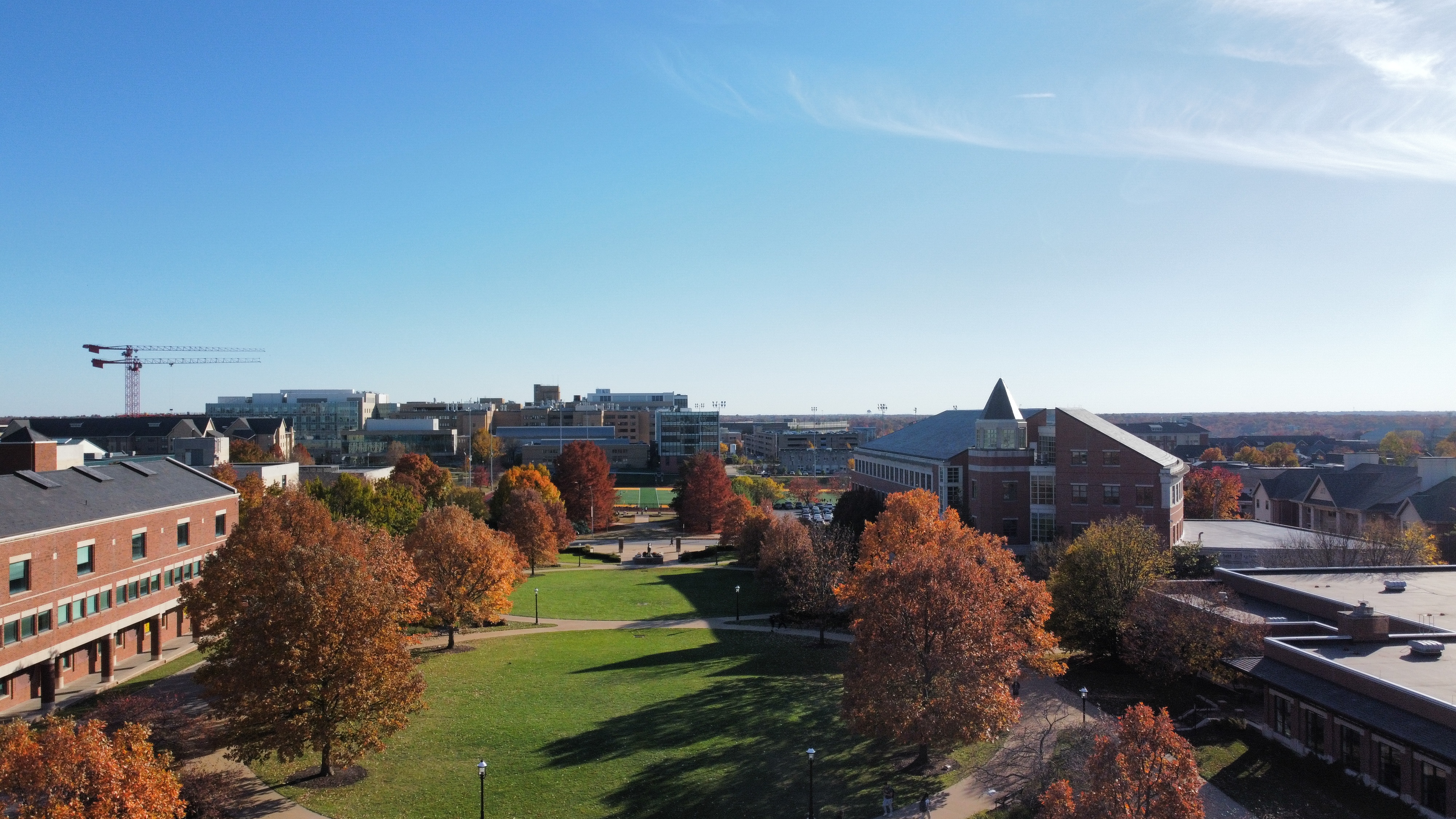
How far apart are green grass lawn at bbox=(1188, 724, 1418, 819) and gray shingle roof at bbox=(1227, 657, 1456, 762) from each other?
210cm

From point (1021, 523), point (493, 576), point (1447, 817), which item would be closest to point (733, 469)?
point (1021, 523)

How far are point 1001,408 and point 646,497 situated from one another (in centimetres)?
8273

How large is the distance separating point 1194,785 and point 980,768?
13.4 meters

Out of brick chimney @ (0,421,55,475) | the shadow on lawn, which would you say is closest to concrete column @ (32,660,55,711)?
brick chimney @ (0,421,55,475)

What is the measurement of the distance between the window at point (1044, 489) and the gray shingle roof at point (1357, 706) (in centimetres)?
3315

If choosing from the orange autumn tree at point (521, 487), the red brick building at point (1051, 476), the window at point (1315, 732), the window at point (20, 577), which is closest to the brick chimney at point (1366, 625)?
the window at point (1315, 732)

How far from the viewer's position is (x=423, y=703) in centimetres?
3056

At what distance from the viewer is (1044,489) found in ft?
217

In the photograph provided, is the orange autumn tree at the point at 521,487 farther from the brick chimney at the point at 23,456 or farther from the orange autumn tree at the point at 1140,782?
the orange autumn tree at the point at 1140,782

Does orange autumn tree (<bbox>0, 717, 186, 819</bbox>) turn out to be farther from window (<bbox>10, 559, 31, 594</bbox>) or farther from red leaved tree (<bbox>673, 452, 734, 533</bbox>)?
red leaved tree (<bbox>673, 452, 734, 533</bbox>)

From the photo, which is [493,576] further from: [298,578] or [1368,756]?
[1368,756]

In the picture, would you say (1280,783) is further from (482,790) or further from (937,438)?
(937,438)

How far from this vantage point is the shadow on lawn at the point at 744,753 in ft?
88.1

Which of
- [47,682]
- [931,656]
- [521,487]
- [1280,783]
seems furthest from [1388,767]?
[521,487]
